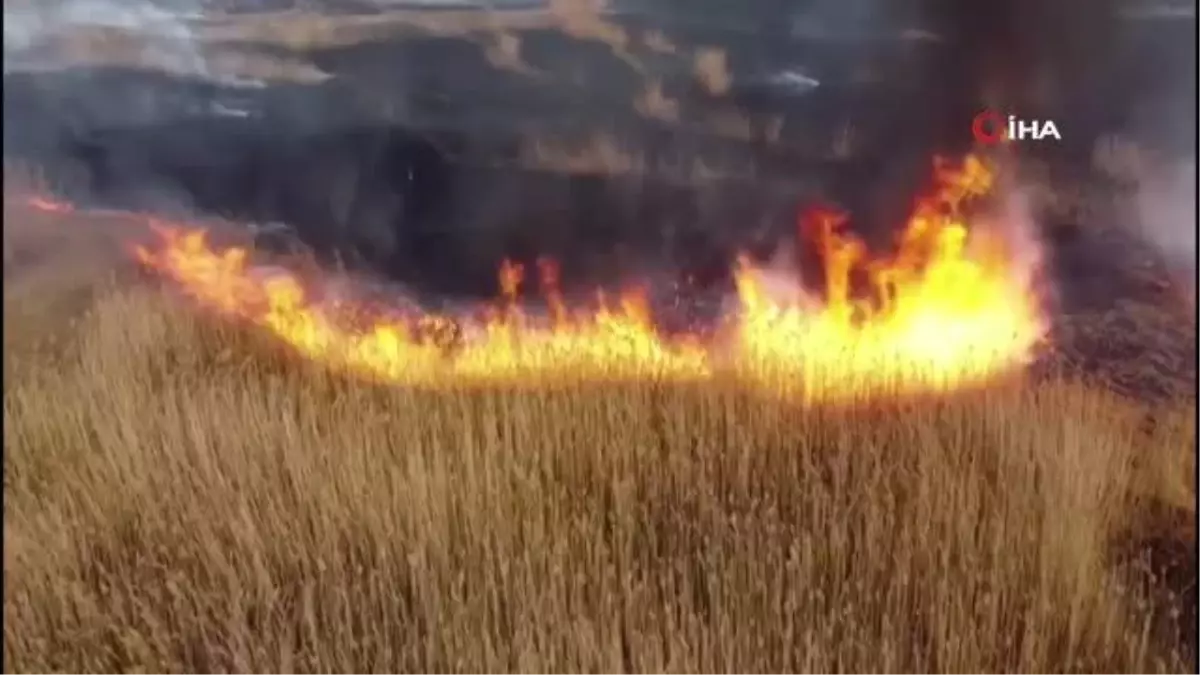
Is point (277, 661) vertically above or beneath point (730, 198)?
beneath

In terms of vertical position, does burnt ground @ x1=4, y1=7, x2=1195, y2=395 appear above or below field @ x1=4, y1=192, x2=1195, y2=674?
above

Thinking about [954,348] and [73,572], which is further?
[954,348]

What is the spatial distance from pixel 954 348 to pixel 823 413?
168 millimetres

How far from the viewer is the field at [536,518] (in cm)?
126

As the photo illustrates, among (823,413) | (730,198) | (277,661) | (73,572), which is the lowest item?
(277,661)

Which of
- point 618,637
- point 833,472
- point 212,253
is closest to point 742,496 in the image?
point 833,472

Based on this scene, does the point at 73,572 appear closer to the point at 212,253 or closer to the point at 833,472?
the point at 212,253

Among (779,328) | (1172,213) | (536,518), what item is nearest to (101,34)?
(536,518)

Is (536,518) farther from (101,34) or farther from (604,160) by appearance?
(101,34)

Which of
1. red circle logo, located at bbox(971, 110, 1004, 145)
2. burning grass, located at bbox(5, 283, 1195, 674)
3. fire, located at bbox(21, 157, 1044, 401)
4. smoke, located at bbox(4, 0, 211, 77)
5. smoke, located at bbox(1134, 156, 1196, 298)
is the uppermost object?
smoke, located at bbox(4, 0, 211, 77)

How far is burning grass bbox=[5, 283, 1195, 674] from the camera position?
1270mm

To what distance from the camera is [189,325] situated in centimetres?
130

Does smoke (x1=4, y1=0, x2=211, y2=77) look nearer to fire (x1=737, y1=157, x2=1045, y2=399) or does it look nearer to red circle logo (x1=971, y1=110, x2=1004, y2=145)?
fire (x1=737, y1=157, x2=1045, y2=399)

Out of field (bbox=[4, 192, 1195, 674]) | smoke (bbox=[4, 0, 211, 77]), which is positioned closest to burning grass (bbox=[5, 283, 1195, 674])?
field (bbox=[4, 192, 1195, 674])
